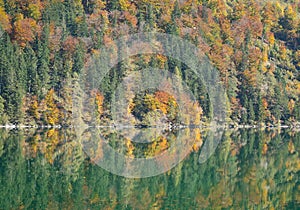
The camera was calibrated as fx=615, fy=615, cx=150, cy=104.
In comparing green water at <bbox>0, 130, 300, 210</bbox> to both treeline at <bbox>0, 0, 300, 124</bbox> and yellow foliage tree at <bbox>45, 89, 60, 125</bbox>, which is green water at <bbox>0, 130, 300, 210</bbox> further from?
treeline at <bbox>0, 0, 300, 124</bbox>

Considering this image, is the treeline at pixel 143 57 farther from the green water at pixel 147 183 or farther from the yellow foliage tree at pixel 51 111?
the green water at pixel 147 183

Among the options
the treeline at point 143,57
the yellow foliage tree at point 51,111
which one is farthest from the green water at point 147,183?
the treeline at point 143,57

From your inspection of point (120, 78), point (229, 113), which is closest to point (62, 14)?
point (120, 78)

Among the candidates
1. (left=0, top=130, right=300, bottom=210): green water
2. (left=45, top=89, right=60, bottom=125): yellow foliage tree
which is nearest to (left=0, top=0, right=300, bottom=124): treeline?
(left=45, top=89, right=60, bottom=125): yellow foliage tree

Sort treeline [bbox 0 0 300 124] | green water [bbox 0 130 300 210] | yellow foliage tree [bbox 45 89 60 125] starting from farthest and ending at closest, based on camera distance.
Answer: treeline [bbox 0 0 300 124]
yellow foliage tree [bbox 45 89 60 125]
green water [bbox 0 130 300 210]

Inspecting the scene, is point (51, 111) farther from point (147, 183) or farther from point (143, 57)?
point (147, 183)

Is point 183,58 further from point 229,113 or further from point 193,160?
point 193,160
